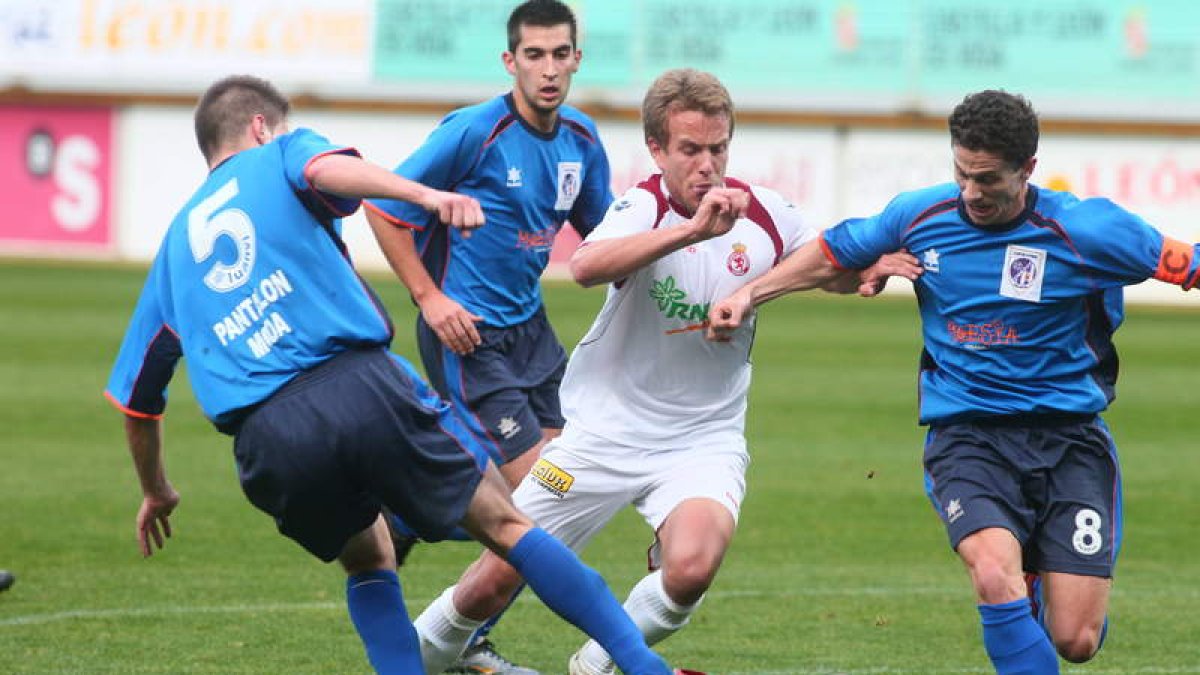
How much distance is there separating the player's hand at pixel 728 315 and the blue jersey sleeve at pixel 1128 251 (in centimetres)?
101

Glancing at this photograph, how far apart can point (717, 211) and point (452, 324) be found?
1591 millimetres

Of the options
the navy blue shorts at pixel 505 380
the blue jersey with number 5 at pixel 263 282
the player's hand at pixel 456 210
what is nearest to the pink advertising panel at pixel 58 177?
the navy blue shorts at pixel 505 380

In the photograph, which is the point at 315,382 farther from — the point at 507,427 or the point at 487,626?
the point at 507,427

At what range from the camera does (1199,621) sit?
8.00 meters

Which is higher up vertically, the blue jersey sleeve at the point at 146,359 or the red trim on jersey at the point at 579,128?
the red trim on jersey at the point at 579,128

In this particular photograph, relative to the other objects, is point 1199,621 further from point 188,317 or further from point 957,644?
point 188,317

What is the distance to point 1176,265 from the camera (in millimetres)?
6016

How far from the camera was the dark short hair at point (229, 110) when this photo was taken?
5762mm

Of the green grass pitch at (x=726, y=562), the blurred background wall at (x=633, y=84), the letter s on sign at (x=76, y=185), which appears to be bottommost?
the letter s on sign at (x=76, y=185)

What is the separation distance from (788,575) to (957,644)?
5.08 ft

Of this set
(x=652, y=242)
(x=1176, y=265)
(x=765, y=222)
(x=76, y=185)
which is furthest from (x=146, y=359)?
(x=76, y=185)

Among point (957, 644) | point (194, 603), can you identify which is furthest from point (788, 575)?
point (194, 603)

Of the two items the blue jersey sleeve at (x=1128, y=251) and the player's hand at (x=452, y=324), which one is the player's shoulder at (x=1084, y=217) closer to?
the blue jersey sleeve at (x=1128, y=251)

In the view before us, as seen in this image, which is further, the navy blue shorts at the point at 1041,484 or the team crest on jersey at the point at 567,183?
the team crest on jersey at the point at 567,183
